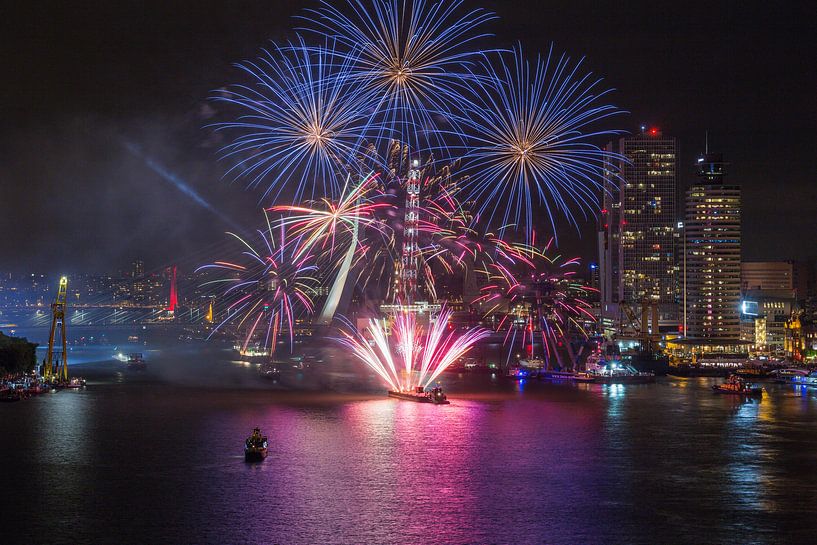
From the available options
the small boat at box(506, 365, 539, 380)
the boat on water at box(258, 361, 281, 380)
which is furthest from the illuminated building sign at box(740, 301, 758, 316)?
the boat on water at box(258, 361, 281, 380)

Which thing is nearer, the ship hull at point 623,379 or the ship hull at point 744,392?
the ship hull at point 744,392

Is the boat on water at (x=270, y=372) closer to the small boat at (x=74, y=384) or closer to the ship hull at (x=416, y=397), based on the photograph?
the small boat at (x=74, y=384)

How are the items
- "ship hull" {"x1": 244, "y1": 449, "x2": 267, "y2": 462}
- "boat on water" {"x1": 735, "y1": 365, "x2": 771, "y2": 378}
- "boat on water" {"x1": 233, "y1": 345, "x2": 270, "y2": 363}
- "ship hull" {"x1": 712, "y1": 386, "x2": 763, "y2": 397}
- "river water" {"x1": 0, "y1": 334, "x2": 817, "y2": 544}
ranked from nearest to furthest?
"river water" {"x1": 0, "y1": 334, "x2": 817, "y2": 544}, "ship hull" {"x1": 244, "y1": 449, "x2": 267, "y2": 462}, "ship hull" {"x1": 712, "y1": 386, "x2": 763, "y2": 397}, "boat on water" {"x1": 735, "y1": 365, "x2": 771, "y2": 378}, "boat on water" {"x1": 233, "y1": 345, "x2": 270, "y2": 363}

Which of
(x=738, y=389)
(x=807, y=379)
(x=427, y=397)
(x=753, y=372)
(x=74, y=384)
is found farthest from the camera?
(x=753, y=372)

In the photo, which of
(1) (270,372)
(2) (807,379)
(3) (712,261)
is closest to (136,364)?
(1) (270,372)

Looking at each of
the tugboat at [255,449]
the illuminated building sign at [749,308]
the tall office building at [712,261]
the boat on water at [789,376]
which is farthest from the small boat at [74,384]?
the illuminated building sign at [749,308]

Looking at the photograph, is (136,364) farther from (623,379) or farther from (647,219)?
(647,219)

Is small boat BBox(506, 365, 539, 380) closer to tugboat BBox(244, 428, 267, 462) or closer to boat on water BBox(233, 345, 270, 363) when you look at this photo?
boat on water BBox(233, 345, 270, 363)
